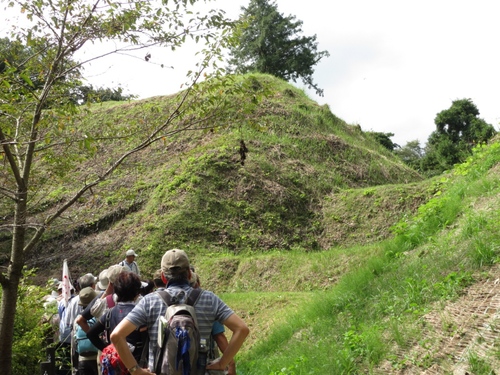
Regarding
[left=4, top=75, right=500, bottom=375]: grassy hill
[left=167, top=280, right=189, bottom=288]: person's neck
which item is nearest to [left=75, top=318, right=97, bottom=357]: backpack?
[left=4, top=75, right=500, bottom=375]: grassy hill

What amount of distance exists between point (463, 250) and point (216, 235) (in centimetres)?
1082

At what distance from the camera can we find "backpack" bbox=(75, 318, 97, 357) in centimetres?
568

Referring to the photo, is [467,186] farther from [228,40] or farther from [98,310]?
[98,310]

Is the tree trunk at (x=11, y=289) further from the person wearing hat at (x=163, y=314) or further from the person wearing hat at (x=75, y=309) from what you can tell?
the person wearing hat at (x=163, y=314)

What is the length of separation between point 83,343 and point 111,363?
59.4 inches

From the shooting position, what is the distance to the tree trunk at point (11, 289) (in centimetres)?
627

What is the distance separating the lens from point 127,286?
4719mm

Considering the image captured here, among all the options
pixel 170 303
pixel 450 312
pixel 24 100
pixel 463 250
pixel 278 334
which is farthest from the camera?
pixel 278 334

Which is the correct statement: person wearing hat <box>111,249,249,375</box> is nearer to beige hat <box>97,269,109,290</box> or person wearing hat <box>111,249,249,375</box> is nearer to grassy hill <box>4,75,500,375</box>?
grassy hill <box>4,75,500,375</box>

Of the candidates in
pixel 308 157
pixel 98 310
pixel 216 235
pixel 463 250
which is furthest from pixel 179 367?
pixel 308 157

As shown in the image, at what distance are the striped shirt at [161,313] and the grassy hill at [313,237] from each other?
2100 millimetres

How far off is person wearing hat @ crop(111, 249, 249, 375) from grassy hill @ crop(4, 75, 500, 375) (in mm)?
1953

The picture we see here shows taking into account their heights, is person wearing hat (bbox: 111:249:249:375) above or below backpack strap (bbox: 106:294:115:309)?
above

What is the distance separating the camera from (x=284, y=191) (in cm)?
1814
